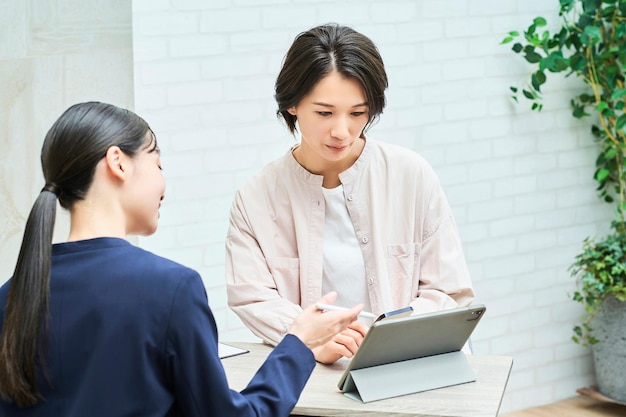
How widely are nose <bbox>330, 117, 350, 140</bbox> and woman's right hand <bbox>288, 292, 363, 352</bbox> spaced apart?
21.9 inches

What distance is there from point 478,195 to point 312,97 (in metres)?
1.87

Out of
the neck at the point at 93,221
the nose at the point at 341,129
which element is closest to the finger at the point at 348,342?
the nose at the point at 341,129

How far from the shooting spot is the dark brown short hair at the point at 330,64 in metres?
2.48

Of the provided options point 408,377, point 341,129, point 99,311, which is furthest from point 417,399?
point 99,311

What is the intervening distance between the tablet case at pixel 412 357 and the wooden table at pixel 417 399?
2 cm

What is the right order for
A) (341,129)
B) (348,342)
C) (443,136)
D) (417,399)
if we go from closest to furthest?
(417,399)
(348,342)
(341,129)
(443,136)

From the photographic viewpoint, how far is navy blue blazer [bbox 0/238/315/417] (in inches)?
59.8

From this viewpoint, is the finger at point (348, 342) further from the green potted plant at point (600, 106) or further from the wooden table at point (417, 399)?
the green potted plant at point (600, 106)

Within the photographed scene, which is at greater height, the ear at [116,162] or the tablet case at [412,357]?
the ear at [116,162]

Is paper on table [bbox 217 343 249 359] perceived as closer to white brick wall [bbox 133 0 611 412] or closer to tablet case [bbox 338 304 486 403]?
tablet case [bbox 338 304 486 403]

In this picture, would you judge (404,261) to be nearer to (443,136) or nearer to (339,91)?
(339,91)

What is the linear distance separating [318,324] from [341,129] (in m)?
0.65

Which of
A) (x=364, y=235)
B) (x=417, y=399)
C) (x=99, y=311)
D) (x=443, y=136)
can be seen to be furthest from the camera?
(x=443, y=136)

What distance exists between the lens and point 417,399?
2.09 meters
